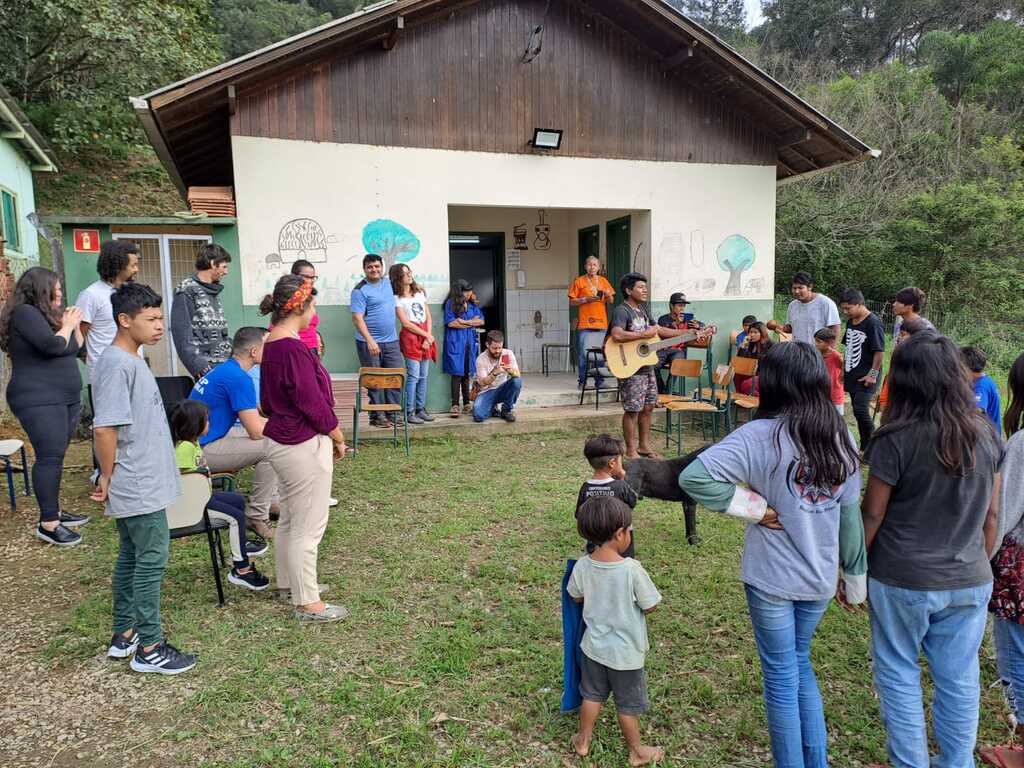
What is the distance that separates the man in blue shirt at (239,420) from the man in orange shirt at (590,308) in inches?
196

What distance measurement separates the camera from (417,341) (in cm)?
783

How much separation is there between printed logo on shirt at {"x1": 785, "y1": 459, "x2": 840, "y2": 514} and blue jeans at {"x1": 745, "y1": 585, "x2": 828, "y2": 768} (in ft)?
1.05

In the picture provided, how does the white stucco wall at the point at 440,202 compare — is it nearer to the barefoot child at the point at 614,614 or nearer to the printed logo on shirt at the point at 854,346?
the printed logo on shirt at the point at 854,346

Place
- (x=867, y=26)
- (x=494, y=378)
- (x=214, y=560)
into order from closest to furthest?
(x=214, y=560)
(x=494, y=378)
(x=867, y=26)

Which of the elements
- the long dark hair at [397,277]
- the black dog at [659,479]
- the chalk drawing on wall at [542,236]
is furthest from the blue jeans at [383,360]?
the chalk drawing on wall at [542,236]

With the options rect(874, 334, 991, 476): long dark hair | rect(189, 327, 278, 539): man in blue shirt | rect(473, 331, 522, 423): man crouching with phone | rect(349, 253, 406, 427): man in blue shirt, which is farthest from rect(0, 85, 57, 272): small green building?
rect(874, 334, 991, 476): long dark hair

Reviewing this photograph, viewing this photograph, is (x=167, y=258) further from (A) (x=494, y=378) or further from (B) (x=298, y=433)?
(B) (x=298, y=433)

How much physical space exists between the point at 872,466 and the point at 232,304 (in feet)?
22.7

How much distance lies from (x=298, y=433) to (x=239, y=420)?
3.81 feet

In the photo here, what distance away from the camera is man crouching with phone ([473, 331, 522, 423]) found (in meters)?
8.05

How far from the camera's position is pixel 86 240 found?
23.5ft

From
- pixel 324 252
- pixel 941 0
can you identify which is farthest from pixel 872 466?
pixel 941 0

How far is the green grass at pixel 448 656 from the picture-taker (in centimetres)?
274

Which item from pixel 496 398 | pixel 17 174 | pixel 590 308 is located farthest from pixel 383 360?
Answer: pixel 17 174
